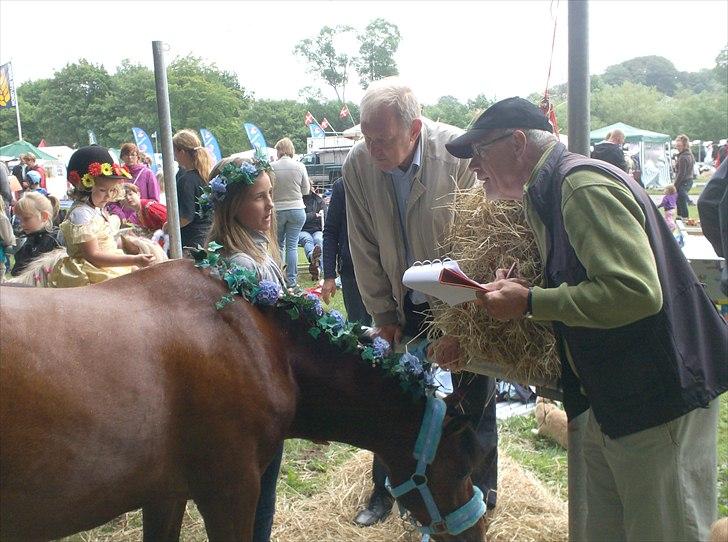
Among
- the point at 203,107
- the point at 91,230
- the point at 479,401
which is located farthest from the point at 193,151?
the point at 203,107

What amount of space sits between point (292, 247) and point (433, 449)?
23.0ft

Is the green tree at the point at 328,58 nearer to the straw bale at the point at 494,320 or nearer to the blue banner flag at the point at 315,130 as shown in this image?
the blue banner flag at the point at 315,130

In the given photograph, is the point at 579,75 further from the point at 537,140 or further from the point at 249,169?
the point at 249,169

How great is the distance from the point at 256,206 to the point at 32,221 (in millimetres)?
4209

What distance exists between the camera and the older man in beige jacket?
9.65 feet

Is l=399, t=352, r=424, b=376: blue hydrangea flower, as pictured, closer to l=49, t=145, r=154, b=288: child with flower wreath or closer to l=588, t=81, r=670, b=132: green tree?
l=49, t=145, r=154, b=288: child with flower wreath

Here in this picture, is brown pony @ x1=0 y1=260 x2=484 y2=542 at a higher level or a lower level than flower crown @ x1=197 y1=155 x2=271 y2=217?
lower

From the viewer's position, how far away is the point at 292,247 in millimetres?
9359

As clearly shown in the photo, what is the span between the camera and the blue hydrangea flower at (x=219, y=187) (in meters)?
2.62

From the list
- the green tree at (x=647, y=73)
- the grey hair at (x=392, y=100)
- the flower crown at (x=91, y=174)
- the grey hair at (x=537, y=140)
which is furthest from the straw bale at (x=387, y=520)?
the green tree at (x=647, y=73)

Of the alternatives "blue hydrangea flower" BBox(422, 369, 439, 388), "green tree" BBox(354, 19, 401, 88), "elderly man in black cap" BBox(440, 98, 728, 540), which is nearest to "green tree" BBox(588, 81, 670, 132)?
"green tree" BBox(354, 19, 401, 88)

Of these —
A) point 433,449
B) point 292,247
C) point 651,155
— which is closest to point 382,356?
point 433,449

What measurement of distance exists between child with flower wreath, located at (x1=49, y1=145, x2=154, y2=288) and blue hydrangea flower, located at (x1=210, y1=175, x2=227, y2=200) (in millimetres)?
1507

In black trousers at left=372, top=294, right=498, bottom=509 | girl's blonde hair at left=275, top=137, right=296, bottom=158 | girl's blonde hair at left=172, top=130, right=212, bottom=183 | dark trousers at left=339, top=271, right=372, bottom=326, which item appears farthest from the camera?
girl's blonde hair at left=275, top=137, right=296, bottom=158
